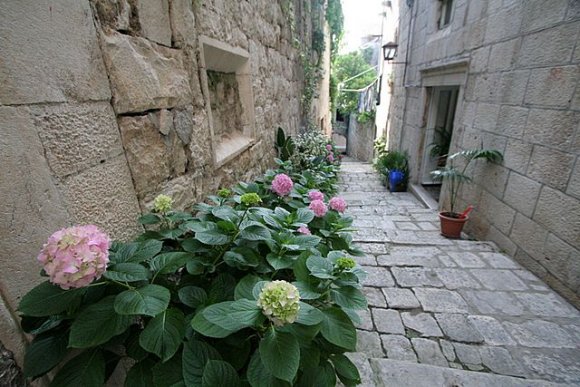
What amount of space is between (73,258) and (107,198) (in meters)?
0.39

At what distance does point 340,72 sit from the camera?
626 inches

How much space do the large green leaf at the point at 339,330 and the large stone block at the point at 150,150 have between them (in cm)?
80

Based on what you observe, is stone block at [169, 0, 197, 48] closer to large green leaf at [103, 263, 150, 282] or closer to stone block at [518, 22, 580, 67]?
large green leaf at [103, 263, 150, 282]

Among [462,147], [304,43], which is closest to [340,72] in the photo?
[304,43]

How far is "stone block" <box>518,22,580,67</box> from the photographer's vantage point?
1.65 m

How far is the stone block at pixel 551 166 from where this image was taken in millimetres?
1669

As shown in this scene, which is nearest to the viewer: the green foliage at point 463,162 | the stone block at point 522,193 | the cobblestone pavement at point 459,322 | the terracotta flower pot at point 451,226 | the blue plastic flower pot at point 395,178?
the cobblestone pavement at point 459,322

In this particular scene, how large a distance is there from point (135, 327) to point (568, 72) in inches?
105

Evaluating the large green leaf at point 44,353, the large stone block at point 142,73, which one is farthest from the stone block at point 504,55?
the large green leaf at point 44,353

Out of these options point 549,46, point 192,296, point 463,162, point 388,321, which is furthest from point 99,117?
point 463,162

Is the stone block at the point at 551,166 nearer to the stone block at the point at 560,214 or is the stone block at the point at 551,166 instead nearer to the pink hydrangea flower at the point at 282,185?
the stone block at the point at 560,214

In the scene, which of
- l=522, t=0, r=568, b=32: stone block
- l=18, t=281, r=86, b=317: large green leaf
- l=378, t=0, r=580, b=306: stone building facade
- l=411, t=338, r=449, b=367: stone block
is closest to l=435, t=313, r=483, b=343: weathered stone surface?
l=411, t=338, r=449, b=367: stone block

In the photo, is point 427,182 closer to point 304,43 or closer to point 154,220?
point 304,43

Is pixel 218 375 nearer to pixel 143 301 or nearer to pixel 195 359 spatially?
pixel 195 359
